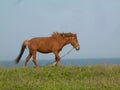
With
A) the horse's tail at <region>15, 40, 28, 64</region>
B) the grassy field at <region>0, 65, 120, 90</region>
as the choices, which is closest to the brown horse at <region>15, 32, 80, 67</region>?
the horse's tail at <region>15, 40, 28, 64</region>

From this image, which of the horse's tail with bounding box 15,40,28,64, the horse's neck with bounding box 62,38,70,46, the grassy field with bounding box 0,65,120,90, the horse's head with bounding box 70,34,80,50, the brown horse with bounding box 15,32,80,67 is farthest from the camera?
the horse's tail with bounding box 15,40,28,64

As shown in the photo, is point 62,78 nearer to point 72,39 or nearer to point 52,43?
point 52,43

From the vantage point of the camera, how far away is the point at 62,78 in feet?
43.0

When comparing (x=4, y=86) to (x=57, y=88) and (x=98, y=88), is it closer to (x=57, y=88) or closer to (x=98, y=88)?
(x=57, y=88)

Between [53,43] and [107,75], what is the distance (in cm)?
328

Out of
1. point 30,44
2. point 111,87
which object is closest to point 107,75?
point 111,87

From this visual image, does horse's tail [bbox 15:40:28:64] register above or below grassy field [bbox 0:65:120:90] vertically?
above

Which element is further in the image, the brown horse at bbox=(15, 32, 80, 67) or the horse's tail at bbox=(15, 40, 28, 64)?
the horse's tail at bbox=(15, 40, 28, 64)

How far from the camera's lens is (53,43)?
16.3 metres

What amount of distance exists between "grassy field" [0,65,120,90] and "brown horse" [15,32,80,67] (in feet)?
5.25

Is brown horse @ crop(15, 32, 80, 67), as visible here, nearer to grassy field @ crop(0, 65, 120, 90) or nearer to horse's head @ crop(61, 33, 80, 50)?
horse's head @ crop(61, 33, 80, 50)

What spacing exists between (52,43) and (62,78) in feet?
11.1

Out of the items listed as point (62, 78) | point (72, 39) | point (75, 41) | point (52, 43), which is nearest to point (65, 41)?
point (72, 39)

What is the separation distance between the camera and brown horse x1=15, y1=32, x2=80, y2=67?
16.3 meters
